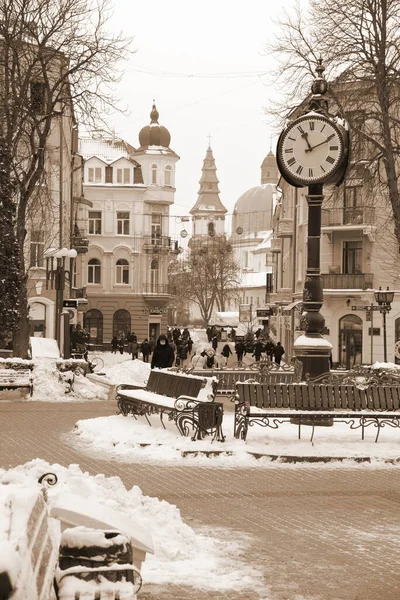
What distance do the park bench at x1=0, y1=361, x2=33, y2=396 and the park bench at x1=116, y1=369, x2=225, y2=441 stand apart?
18.5 ft

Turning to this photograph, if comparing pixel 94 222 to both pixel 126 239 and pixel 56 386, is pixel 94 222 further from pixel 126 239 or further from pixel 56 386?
pixel 56 386

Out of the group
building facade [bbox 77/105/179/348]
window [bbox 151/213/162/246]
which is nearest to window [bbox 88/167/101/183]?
building facade [bbox 77/105/179/348]

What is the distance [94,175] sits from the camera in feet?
268

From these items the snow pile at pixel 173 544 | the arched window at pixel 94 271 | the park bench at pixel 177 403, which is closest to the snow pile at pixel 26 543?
the snow pile at pixel 173 544

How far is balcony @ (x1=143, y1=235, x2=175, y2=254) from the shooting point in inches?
3219

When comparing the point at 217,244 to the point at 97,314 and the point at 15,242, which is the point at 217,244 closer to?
the point at 97,314

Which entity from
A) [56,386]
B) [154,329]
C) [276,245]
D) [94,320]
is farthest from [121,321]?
[56,386]

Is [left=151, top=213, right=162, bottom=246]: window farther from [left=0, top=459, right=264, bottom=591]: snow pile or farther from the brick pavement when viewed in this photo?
[left=0, top=459, right=264, bottom=591]: snow pile

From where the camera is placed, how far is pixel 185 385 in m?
18.1

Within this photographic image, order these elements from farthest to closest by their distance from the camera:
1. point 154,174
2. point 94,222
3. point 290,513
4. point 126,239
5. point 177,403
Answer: point 154,174
point 126,239
point 94,222
point 177,403
point 290,513

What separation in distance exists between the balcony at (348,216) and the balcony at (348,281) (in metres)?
2.11

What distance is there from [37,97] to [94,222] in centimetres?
4808

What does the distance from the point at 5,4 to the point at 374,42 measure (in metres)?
9.96

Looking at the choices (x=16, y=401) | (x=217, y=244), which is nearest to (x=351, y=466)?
(x=16, y=401)
